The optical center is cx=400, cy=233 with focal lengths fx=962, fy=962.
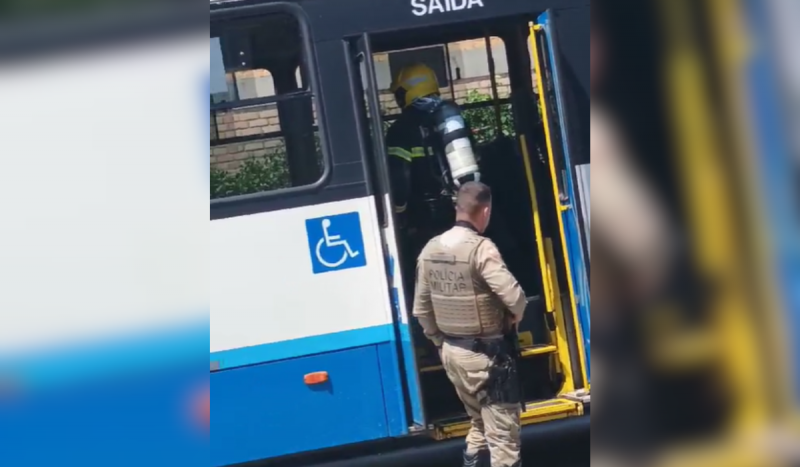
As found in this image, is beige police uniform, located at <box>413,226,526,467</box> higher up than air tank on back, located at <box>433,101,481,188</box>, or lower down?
lower down

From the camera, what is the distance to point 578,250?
A: 210 inches

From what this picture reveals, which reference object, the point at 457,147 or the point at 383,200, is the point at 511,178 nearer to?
the point at 457,147

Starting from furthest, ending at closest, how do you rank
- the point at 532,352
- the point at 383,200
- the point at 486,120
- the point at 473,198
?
the point at 486,120 → the point at 532,352 → the point at 383,200 → the point at 473,198

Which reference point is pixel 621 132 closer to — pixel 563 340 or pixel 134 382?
pixel 134 382

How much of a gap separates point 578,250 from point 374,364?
130cm

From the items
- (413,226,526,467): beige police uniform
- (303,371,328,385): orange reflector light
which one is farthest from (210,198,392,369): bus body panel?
(413,226,526,467): beige police uniform

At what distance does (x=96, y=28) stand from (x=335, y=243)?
3661 millimetres

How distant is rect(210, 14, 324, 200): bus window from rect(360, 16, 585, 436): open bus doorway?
Result: 613 millimetres

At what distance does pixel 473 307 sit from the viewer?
4.86 m

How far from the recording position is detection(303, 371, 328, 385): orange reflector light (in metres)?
5.11

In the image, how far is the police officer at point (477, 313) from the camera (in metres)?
A: 4.80

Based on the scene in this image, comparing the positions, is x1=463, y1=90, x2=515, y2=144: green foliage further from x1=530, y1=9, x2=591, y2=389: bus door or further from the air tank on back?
x1=530, y1=9, x2=591, y2=389: bus door

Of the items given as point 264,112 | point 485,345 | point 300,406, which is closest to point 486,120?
point 264,112

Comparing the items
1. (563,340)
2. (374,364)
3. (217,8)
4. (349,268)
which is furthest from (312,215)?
(563,340)
